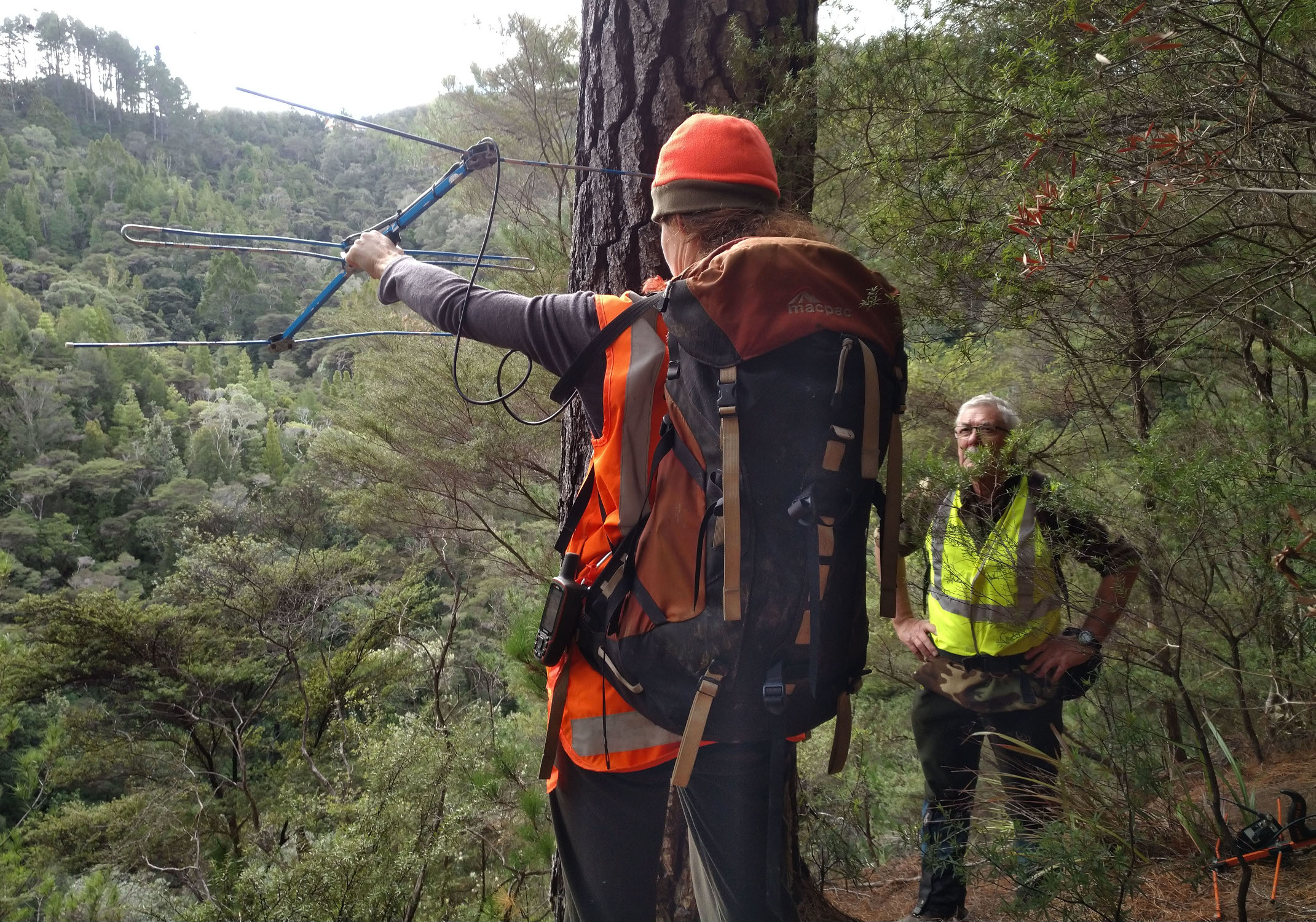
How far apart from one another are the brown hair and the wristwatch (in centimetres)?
109

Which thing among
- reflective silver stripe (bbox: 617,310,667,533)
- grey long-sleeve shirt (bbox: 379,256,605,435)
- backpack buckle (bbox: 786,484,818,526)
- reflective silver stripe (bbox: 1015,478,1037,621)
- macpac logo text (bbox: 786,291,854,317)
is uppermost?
macpac logo text (bbox: 786,291,854,317)

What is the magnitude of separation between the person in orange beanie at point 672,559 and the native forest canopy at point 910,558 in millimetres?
389

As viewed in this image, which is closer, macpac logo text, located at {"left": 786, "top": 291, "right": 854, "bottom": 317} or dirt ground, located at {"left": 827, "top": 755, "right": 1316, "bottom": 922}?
macpac logo text, located at {"left": 786, "top": 291, "right": 854, "bottom": 317}

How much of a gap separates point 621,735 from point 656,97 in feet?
4.37

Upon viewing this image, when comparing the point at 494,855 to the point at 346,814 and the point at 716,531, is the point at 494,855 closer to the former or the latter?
the point at 346,814

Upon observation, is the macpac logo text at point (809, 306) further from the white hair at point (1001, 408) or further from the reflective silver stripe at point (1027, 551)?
the white hair at point (1001, 408)

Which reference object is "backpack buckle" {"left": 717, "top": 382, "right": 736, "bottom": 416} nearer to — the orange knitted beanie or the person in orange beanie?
the person in orange beanie

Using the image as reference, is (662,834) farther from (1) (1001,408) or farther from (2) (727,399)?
(1) (1001,408)

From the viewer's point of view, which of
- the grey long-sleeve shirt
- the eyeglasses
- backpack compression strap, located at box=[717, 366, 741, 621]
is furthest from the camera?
the eyeglasses

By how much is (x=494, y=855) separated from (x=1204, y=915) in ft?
18.5

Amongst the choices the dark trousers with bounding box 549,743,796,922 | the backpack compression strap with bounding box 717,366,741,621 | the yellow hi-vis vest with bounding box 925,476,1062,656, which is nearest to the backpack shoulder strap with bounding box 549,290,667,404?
the backpack compression strap with bounding box 717,366,741,621

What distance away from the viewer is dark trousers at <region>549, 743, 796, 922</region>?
1.14m

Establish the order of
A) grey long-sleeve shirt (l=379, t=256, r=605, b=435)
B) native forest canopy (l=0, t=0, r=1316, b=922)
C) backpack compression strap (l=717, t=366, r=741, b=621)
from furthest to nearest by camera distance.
→ native forest canopy (l=0, t=0, r=1316, b=922) < grey long-sleeve shirt (l=379, t=256, r=605, b=435) < backpack compression strap (l=717, t=366, r=741, b=621)

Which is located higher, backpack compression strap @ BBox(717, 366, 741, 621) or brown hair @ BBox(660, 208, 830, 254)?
brown hair @ BBox(660, 208, 830, 254)
